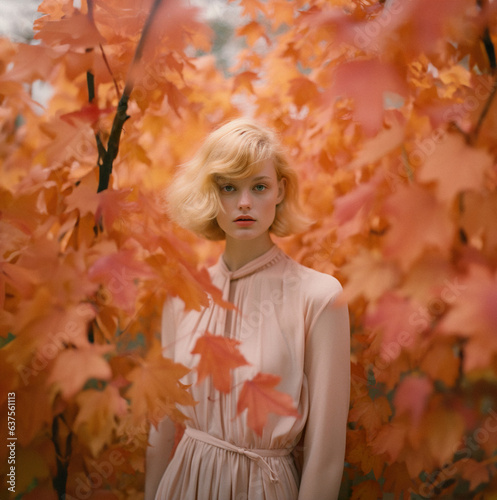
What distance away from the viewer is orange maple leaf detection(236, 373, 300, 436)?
1.04 meters

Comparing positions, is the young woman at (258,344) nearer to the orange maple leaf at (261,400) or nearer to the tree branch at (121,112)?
the orange maple leaf at (261,400)

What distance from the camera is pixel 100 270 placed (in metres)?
0.89

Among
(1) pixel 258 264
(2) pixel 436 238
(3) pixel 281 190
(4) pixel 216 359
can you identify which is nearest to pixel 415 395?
(2) pixel 436 238

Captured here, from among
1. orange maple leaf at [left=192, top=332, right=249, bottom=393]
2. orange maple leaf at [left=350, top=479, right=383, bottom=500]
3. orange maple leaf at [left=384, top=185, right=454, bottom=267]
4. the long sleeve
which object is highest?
orange maple leaf at [left=384, top=185, right=454, bottom=267]

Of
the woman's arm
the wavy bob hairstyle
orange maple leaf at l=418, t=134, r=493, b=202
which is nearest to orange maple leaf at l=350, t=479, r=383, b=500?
the woman's arm

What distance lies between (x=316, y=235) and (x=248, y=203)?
1.60ft

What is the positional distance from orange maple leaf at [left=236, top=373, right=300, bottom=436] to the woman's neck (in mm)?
366

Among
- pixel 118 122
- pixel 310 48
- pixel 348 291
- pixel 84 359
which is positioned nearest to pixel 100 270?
pixel 84 359

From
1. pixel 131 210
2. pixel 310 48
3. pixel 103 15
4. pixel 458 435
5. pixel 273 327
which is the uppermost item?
pixel 103 15

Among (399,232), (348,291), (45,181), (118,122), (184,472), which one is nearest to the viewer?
(399,232)

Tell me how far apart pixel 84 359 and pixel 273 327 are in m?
0.52

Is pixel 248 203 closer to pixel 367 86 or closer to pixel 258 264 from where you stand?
pixel 258 264

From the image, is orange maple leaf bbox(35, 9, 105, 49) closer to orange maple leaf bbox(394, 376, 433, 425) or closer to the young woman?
the young woman

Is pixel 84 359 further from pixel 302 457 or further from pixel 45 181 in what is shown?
pixel 302 457
